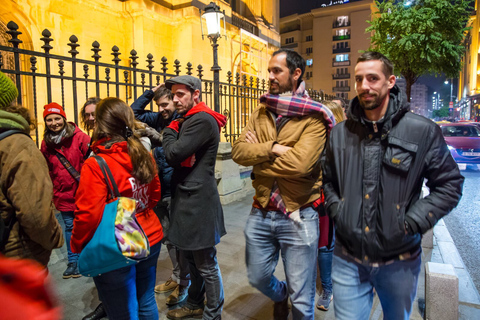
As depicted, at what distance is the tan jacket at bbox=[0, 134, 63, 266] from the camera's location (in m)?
1.90

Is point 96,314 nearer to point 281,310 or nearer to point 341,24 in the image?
point 281,310

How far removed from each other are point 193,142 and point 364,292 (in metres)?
1.70

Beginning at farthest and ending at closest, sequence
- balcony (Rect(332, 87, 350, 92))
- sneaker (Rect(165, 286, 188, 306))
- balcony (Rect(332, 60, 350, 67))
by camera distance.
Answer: balcony (Rect(332, 60, 350, 67)), balcony (Rect(332, 87, 350, 92)), sneaker (Rect(165, 286, 188, 306))

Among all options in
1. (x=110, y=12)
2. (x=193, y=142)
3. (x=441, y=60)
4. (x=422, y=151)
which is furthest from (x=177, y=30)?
(x=422, y=151)

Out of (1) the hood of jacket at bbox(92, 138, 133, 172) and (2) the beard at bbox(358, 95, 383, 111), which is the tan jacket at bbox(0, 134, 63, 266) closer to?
(1) the hood of jacket at bbox(92, 138, 133, 172)

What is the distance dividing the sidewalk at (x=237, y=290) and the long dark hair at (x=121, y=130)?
1746 millimetres

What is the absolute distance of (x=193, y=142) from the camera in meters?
2.69

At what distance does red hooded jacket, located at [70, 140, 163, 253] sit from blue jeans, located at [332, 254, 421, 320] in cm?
139

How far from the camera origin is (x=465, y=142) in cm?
1277

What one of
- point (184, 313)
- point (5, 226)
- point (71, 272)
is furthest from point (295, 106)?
point (71, 272)

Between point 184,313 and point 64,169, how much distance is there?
2314 millimetres

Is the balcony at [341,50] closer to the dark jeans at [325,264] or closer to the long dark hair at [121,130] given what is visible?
the dark jeans at [325,264]

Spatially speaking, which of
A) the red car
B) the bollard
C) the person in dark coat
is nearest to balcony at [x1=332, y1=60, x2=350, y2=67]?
the red car

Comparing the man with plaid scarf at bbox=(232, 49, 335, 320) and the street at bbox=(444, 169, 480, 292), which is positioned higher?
the man with plaid scarf at bbox=(232, 49, 335, 320)
